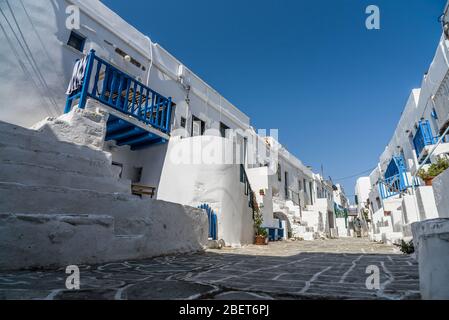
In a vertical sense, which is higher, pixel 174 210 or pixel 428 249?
pixel 174 210

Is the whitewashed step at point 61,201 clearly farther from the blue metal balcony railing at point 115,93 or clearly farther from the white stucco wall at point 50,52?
the white stucco wall at point 50,52

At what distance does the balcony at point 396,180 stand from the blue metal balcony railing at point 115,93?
9514mm

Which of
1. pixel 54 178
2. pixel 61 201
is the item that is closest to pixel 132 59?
pixel 54 178

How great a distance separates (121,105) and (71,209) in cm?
540

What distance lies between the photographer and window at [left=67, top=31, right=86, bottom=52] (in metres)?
8.54

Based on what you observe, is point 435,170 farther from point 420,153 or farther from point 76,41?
point 76,41

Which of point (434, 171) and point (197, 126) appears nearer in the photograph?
point (434, 171)

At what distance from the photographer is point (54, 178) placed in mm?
4367

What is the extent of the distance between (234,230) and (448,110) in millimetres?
7097

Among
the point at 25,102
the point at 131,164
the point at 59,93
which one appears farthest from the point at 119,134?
the point at 25,102

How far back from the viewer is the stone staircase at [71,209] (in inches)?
127

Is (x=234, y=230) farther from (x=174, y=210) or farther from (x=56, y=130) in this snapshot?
(x=56, y=130)

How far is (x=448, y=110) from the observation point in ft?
24.7

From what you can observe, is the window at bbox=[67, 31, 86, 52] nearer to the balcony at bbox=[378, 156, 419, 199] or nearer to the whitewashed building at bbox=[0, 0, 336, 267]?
the whitewashed building at bbox=[0, 0, 336, 267]
